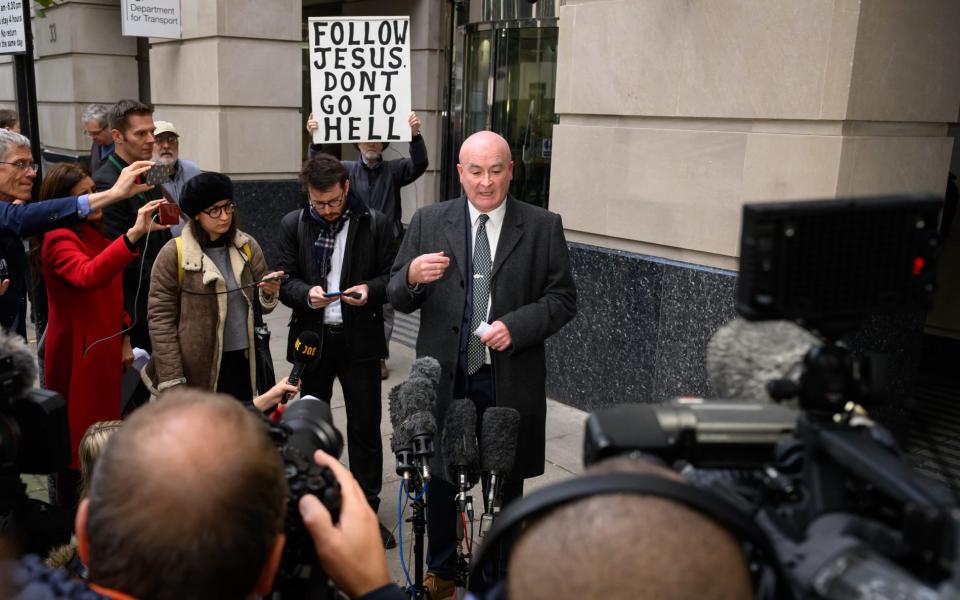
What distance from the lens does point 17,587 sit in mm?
1200

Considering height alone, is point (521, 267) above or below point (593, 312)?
above

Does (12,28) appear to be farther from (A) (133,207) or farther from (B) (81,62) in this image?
(B) (81,62)

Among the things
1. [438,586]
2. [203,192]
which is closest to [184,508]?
[438,586]

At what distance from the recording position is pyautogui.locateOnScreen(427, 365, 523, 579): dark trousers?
12.0 feet

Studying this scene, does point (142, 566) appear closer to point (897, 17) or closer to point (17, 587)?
point (17, 587)

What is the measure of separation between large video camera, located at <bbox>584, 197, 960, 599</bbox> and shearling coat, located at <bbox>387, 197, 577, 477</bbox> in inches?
84.4

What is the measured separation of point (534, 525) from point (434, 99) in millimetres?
9355

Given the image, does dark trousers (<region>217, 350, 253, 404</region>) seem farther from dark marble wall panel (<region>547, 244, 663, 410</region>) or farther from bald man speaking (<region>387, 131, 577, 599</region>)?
dark marble wall panel (<region>547, 244, 663, 410</region>)

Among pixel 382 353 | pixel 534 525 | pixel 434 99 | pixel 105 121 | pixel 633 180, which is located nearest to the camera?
pixel 534 525

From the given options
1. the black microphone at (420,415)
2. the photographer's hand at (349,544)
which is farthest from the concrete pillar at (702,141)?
the photographer's hand at (349,544)

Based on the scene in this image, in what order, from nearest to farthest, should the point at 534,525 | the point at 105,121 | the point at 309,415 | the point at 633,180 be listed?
the point at 534,525, the point at 309,415, the point at 633,180, the point at 105,121

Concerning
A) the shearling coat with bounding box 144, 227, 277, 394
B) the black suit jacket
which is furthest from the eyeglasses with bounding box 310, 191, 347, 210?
the shearling coat with bounding box 144, 227, 277, 394

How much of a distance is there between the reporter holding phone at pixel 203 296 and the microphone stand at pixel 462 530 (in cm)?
151

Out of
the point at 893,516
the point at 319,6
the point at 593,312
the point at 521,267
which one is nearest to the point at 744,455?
the point at 893,516
